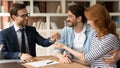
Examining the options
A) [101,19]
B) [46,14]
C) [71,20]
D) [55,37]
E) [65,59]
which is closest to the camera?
[101,19]

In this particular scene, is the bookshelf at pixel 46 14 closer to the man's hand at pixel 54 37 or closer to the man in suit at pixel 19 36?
the man in suit at pixel 19 36

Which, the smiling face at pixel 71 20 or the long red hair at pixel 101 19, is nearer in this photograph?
the long red hair at pixel 101 19

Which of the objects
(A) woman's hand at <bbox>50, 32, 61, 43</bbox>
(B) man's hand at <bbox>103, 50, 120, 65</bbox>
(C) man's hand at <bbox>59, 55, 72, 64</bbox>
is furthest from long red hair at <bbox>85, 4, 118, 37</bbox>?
(A) woman's hand at <bbox>50, 32, 61, 43</bbox>

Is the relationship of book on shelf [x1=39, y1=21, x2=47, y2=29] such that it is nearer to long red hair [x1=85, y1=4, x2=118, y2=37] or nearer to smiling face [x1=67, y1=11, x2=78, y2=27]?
smiling face [x1=67, y1=11, x2=78, y2=27]

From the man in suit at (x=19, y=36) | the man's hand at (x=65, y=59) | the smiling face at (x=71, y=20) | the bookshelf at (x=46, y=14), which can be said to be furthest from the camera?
the bookshelf at (x=46, y=14)

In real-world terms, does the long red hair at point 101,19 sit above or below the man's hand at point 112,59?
above

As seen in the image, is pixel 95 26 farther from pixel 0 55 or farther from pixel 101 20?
pixel 0 55

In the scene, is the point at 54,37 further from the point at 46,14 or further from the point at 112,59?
the point at 46,14

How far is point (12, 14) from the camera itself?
108 inches

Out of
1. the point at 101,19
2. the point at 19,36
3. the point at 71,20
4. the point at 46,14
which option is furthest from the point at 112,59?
the point at 46,14

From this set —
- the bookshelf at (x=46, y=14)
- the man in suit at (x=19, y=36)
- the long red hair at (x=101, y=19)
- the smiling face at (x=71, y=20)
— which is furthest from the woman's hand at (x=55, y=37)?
the bookshelf at (x=46, y=14)

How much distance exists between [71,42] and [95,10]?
2.69 ft

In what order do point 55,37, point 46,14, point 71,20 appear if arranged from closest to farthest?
point 55,37
point 71,20
point 46,14

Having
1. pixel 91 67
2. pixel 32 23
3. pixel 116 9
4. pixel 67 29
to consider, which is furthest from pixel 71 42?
pixel 116 9
